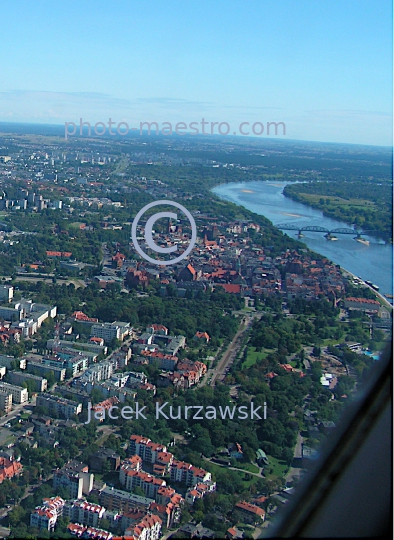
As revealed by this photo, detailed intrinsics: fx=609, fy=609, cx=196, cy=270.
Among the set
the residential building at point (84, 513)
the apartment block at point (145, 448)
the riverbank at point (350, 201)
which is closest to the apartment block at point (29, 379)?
the apartment block at point (145, 448)

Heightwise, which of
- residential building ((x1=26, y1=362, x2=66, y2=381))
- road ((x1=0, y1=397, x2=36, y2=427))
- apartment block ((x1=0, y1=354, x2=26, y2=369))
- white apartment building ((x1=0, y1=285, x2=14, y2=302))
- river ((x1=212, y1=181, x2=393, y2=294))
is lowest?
road ((x1=0, y1=397, x2=36, y2=427))

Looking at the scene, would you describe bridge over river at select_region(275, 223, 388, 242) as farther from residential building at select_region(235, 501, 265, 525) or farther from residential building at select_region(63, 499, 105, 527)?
residential building at select_region(63, 499, 105, 527)

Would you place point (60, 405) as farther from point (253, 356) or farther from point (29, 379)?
point (253, 356)

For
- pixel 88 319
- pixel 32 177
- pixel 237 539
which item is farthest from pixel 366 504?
pixel 32 177

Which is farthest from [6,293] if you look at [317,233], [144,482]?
[317,233]

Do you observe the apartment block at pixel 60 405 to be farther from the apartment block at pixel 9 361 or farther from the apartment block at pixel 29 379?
the apartment block at pixel 9 361

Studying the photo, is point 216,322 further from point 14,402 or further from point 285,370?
point 14,402

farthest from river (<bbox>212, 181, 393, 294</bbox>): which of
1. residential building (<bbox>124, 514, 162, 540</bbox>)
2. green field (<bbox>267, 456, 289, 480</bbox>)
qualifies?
residential building (<bbox>124, 514, 162, 540</bbox>)
